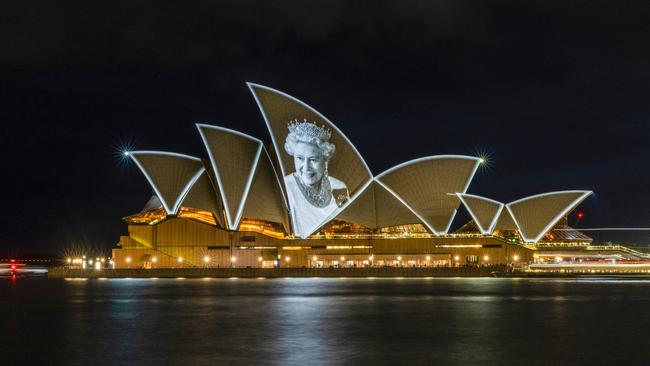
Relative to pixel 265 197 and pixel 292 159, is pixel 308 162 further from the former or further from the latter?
pixel 265 197

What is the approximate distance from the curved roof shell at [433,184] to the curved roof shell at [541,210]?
5424 millimetres

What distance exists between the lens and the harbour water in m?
17.3

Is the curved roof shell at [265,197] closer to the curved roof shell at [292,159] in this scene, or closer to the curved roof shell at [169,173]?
the curved roof shell at [292,159]

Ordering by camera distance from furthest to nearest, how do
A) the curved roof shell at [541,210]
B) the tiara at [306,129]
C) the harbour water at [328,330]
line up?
the curved roof shell at [541,210] < the tiara at [306,129] < the harbour water at [328,330]

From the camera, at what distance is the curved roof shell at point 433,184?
6406 cm

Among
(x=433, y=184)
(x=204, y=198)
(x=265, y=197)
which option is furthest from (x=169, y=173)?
(x=433, y=184)

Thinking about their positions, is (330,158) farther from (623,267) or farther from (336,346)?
(336,346)

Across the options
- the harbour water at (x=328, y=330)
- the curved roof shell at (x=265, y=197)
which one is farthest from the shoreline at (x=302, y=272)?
the harbour water at (x=328, y=330)

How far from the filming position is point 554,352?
17.7 metres

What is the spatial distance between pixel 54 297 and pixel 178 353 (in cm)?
2195

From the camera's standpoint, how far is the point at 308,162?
62.2 metres

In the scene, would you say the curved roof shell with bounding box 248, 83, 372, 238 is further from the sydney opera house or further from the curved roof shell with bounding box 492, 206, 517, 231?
the curved roof shell with bounding box 492, 206, 517, 231

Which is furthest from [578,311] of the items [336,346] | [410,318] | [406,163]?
[406,163]

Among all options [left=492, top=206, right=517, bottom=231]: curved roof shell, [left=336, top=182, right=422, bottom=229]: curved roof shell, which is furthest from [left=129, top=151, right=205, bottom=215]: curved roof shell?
[left=492, top=206, right=517, bottom=231]: curved roof shell
